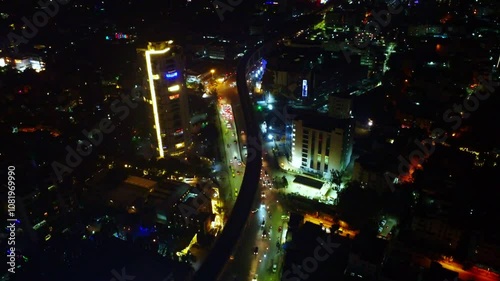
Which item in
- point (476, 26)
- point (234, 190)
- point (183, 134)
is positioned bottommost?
point (234, 190)

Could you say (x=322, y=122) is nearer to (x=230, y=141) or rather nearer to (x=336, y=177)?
(x=336, y=177)

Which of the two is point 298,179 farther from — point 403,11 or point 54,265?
point 403,11

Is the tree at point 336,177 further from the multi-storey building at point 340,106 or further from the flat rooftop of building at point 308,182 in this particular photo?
the multi-storey building at point 340,106

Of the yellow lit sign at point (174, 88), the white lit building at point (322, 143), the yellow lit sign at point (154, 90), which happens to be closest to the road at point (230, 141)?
the white lit building at point (322, 143)

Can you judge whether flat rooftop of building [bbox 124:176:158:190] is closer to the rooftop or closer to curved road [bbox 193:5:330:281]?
curved road [bbox 193:5:330:281]

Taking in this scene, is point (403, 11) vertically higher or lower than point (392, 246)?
higher

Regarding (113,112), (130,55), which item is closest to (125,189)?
(113,112)

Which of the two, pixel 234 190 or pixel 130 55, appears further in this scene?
pixel 130 55
